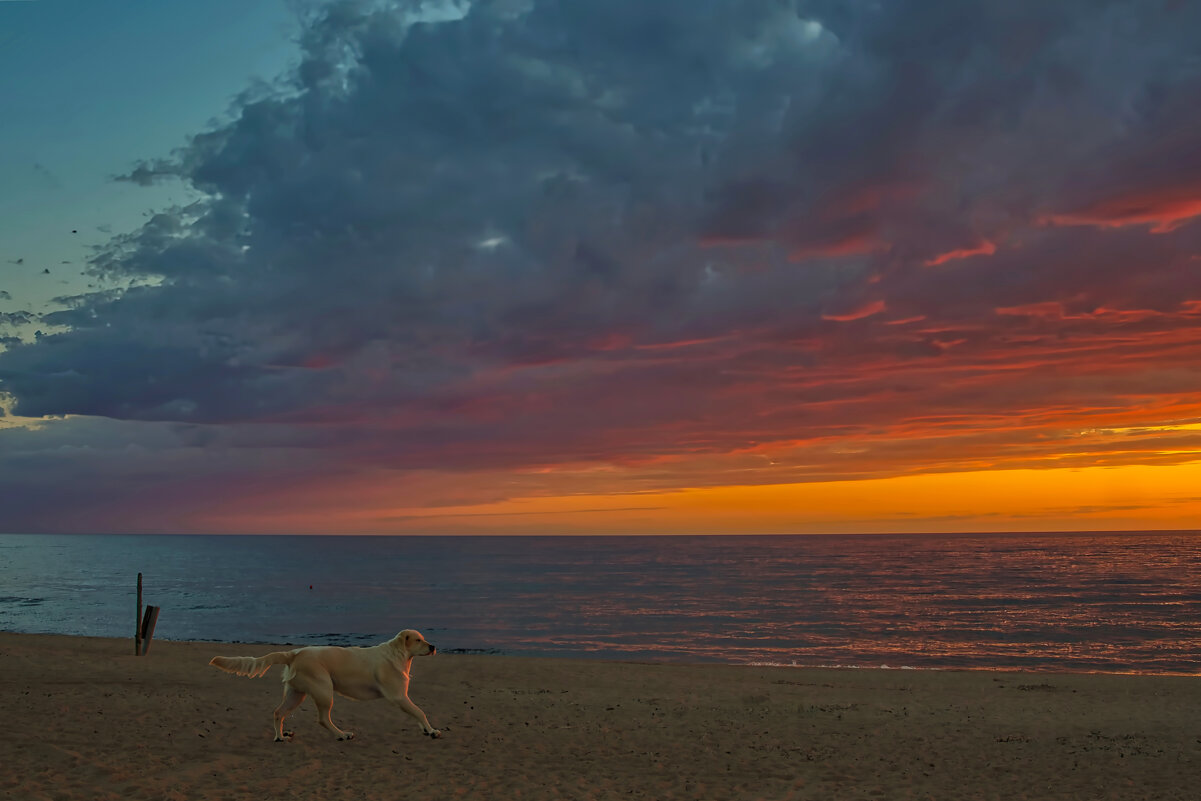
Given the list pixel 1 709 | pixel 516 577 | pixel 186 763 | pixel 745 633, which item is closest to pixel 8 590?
pixel 516 577

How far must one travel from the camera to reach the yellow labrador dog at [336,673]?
11.5 m

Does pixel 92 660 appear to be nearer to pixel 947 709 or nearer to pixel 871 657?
→ pixel 947 709

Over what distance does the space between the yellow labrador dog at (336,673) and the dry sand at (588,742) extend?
58 centimetres

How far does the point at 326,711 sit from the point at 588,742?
4.18 m

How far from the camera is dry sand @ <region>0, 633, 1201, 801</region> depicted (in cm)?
982

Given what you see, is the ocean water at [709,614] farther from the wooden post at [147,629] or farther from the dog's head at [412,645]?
the dog's head at [412,645]

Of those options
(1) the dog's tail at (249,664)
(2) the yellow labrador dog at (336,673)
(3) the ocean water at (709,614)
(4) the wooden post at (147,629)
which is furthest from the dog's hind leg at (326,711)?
(3) the ocean water at (709,614)

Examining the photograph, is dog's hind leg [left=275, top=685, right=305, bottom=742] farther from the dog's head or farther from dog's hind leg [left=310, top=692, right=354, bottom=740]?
the dog's head

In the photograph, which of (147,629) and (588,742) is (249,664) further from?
(147,629)

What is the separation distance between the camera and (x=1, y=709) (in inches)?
531

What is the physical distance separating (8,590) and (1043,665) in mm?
84461

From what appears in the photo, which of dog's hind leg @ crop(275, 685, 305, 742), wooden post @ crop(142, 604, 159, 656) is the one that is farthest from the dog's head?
wooden post @ crop(142, 604, 159, 656)

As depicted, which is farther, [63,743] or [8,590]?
[8,590]

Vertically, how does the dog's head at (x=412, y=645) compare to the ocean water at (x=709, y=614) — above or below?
above
